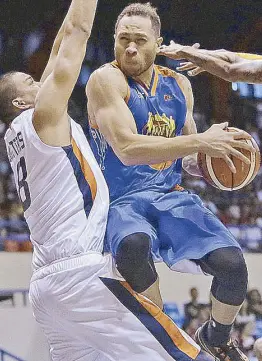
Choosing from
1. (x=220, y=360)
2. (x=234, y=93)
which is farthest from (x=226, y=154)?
(x=234, y=93)

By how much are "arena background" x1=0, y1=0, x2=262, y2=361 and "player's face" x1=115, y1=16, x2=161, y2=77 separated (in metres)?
3.90

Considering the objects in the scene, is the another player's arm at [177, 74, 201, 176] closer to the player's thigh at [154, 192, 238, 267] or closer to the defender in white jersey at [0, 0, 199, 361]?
the player's thigh at [154, 192, 238, 267]

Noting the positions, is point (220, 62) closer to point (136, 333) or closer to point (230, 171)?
point (230, 171)

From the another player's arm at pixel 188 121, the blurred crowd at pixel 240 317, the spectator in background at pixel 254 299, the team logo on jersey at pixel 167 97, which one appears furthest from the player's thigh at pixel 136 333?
the spectator in background at pixel 254 299

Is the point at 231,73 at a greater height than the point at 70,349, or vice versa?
the point at 231,73

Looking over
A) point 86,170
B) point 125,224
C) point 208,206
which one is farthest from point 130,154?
point 208,206

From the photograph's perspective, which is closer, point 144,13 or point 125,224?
point 125,224

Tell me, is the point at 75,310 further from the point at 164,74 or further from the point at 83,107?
the point at 83,107

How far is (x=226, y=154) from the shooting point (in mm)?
3318

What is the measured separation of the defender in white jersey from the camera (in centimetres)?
321

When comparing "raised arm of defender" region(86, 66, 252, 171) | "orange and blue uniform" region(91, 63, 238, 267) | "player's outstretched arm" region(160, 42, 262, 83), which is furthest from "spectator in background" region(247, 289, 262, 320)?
"raised arm of defender" region(86, 66, 252, 171)

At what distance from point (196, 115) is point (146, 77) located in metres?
5.84

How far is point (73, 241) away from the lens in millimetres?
3322

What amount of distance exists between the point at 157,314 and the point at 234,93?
6871 millimetres
